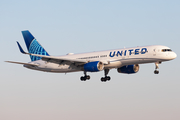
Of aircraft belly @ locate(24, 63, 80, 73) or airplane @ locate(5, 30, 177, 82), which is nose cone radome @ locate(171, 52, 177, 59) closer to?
airplane @ locate(5, 30, 177, 82)

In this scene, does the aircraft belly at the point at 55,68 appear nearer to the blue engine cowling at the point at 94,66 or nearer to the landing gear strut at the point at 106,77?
the blue engine cowling at the point at 94,66

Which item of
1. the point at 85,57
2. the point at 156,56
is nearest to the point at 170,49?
the point at 156,56

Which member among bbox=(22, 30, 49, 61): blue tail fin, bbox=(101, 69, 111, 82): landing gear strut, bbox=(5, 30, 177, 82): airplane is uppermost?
bbox=(22, 30, 49, 61): blue tail fin

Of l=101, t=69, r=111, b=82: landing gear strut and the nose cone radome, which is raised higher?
the nose cone radome

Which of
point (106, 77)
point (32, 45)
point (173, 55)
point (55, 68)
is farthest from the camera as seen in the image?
point (32, 45)

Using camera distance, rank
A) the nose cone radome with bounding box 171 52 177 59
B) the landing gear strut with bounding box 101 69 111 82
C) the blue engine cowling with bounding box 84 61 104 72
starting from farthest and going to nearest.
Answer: the landing gear strut with bounding box 101 69 111 82 → the blue engine cowling with bounding box 84 61 104 72 → the nose cone radome with bounding box 171 52 177 59

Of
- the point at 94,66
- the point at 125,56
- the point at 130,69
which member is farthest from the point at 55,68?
the point at 125,56

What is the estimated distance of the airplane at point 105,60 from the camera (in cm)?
6381

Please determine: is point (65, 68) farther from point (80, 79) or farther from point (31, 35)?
point (31, 35)

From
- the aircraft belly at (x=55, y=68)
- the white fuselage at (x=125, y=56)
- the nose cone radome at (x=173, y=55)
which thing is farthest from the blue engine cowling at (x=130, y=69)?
the nose cone radome at (x=173, y=55)

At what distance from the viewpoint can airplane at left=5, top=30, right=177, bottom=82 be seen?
63.8 m

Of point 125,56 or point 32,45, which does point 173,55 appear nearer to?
point 125,56

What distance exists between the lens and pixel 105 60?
66812mm

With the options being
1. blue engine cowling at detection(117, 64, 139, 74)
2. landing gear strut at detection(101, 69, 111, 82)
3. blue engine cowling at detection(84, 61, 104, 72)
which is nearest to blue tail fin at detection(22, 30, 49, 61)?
landing gear strut at detection(101, 69, 111, 82)
